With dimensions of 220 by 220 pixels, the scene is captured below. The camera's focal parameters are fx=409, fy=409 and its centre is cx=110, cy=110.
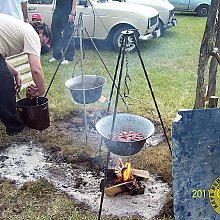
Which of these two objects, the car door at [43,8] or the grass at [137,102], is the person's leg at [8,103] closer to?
the grass at [137,102]

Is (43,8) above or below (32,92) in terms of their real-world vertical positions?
above

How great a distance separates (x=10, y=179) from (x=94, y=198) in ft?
3.18

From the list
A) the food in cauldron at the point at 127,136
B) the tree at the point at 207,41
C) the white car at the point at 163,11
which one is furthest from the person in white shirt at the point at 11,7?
the white car at the point at 163,11

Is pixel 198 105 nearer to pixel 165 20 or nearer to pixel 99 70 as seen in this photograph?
pixel 99 70

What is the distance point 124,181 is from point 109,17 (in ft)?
21.1

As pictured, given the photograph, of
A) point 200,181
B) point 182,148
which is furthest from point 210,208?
Answer: point 182,148

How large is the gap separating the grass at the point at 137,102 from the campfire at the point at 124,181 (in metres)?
0.32

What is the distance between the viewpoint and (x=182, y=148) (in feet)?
9.01

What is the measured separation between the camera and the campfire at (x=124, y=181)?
402cm

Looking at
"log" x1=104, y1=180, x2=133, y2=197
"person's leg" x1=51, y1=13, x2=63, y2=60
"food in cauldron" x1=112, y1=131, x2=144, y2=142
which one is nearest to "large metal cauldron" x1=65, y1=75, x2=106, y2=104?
"food in cauldron" x1=112, y1=131, x2=144, y2=142

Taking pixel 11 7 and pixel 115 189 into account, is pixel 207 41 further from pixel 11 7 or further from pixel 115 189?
pixel 11 7

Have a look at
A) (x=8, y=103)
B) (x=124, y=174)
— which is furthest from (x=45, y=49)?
(x=124, y=174)

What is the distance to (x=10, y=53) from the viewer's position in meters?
5.15

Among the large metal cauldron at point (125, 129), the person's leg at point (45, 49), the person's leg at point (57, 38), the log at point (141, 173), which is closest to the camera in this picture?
the large metal cauldron at point (125, 129)
